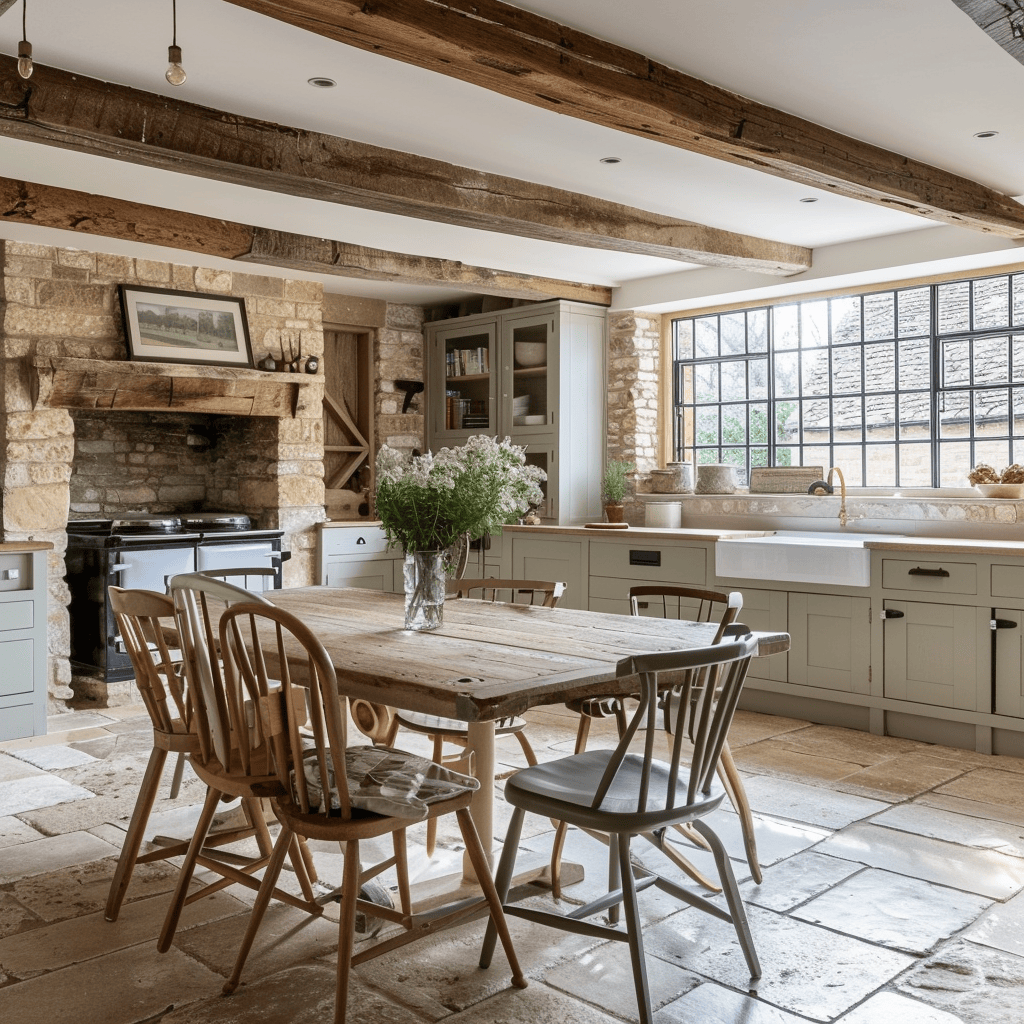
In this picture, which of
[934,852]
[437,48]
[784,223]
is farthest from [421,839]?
[784,223]

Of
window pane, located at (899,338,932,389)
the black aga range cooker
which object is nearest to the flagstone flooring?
the black aga range cooker

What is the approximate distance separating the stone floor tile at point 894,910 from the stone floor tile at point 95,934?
1.62 metres

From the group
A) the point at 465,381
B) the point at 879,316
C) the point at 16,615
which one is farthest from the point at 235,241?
the point at 879,316

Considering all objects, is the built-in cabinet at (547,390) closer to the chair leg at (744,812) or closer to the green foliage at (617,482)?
the green foliage at (617,482)

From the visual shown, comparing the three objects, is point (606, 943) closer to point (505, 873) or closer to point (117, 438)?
point (505, 873)

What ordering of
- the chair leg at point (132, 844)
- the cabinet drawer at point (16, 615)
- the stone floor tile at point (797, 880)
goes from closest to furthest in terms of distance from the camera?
1. the chair leg at point (132, 844)
2. the stone floor tile at point (797, 880)
3. the cabinet drawer at point (16, 615)

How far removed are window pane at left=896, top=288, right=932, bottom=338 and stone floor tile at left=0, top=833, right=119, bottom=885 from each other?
4760 mm

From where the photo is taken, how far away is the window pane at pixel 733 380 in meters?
6.54

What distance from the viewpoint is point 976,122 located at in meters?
3.76

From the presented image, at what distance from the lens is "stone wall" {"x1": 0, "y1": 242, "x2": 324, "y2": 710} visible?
17.6 feet

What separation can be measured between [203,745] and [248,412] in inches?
159

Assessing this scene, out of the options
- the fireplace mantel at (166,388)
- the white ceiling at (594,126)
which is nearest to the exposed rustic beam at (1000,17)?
the white ceiling at (594,126)

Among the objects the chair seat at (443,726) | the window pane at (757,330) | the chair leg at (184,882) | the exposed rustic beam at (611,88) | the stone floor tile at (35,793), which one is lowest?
the stone floor tile at (35,793)

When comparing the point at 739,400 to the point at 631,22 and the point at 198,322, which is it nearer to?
the point at 198,322
